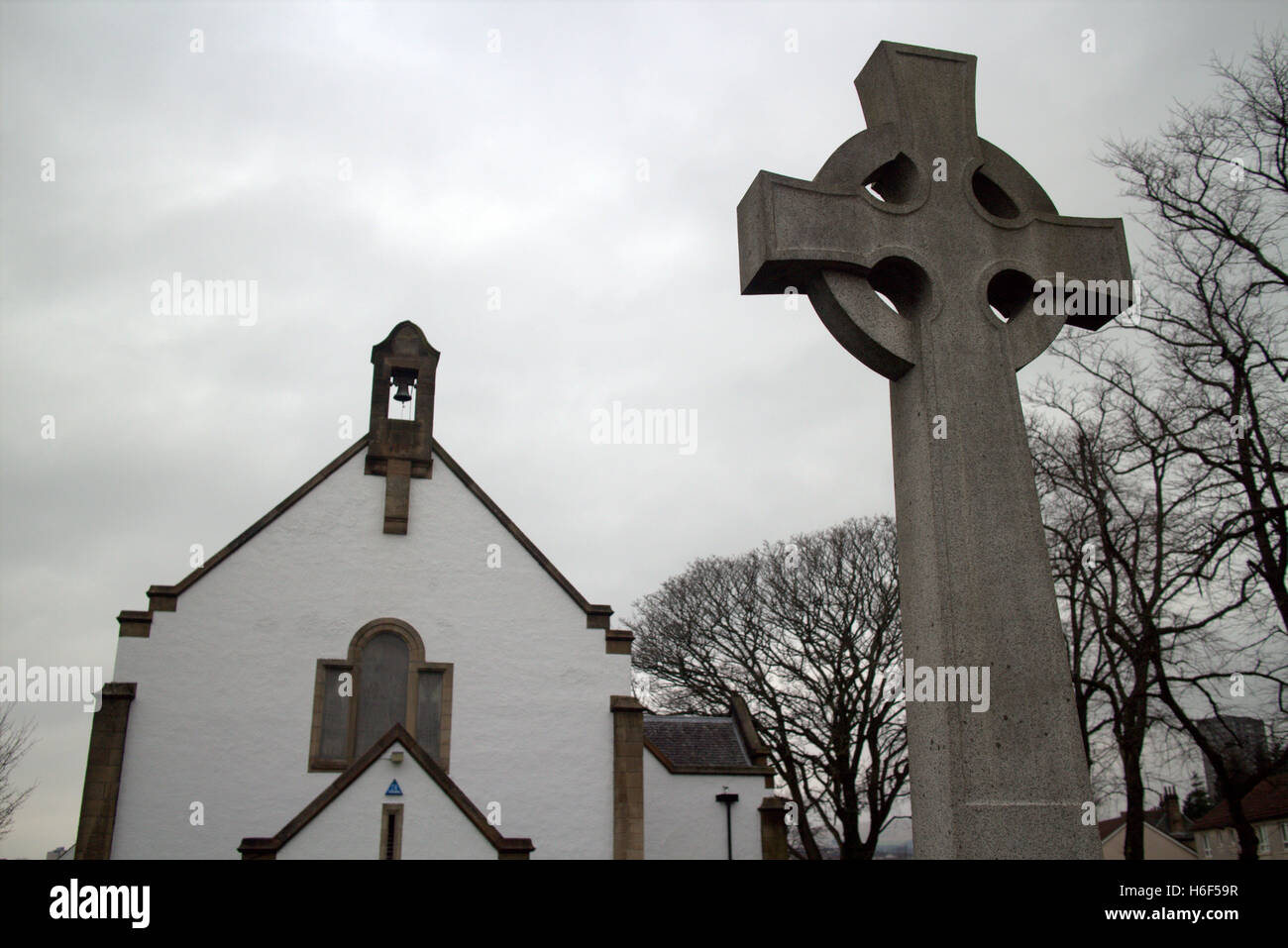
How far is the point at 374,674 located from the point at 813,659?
1996 centimetres

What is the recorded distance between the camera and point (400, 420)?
64.3 feet

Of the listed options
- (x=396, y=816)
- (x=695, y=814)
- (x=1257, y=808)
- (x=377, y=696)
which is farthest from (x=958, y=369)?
(x=1257, y=808)

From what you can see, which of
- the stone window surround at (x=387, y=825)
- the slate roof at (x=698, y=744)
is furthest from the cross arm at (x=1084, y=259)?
the slate roof at (x=698, y=744)

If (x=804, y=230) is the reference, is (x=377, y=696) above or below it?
below

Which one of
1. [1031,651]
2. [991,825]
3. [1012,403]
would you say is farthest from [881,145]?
[991,825]

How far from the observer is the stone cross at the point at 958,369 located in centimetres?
464

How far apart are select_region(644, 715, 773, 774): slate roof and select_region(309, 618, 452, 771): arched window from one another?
7139 millimetres

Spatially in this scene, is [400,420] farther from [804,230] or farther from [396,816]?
[804,230]

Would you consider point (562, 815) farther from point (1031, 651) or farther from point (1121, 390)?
point (1031, 651)

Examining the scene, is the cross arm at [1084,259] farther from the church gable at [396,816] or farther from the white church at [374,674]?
the white church at [374,674]

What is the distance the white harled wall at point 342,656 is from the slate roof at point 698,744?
576 cm

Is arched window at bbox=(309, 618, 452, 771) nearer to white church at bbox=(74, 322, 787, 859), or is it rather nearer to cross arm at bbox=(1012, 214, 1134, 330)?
white church at bbox=(74, 322, 787, 859)

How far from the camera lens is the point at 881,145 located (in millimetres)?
5875
